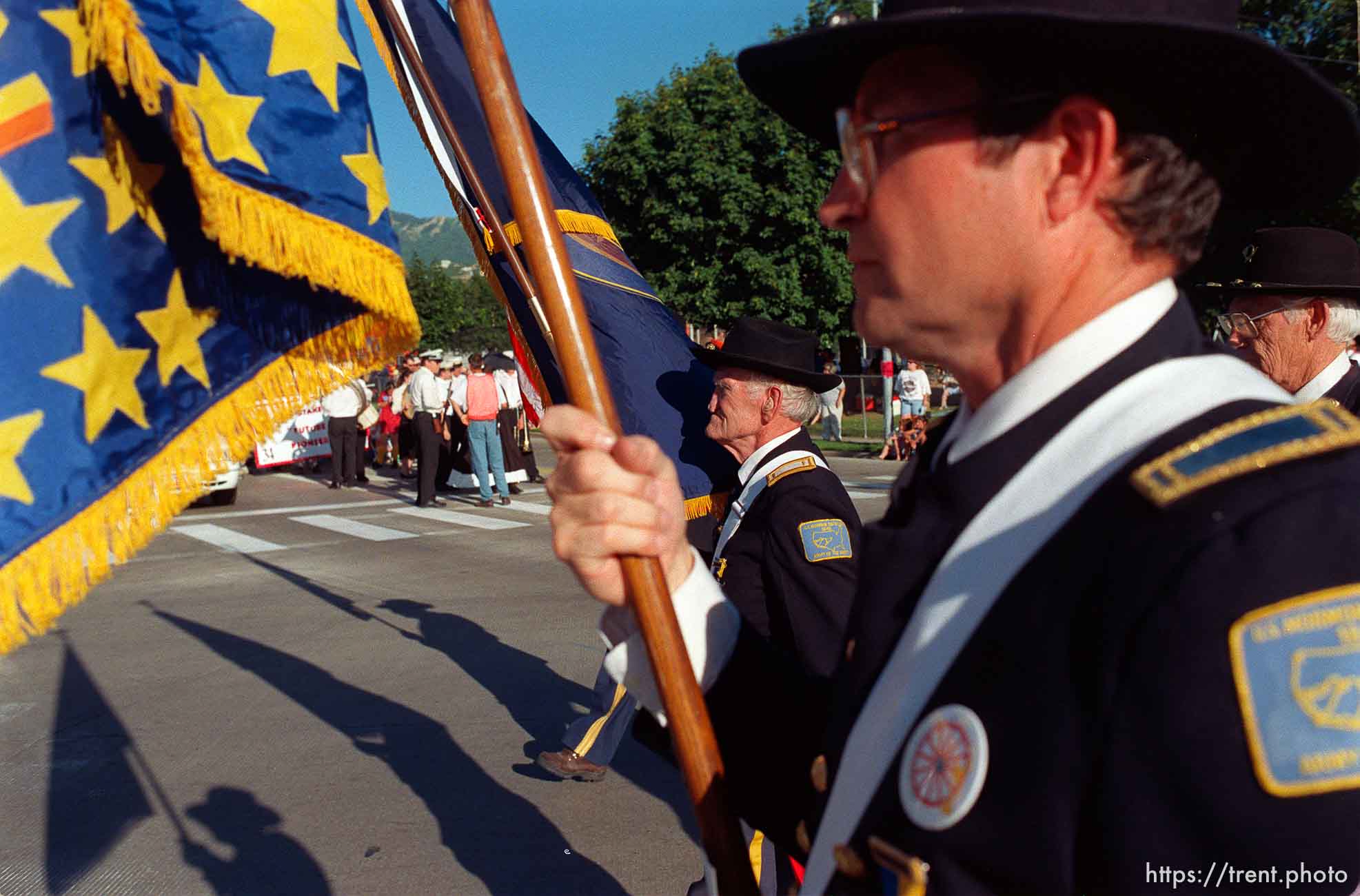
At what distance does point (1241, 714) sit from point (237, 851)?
4482mm

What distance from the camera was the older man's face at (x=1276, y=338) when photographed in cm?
382

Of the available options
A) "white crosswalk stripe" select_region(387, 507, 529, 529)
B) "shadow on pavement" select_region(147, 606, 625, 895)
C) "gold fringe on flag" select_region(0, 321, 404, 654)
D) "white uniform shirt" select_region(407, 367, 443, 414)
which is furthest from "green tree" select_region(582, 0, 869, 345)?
"gold fringe on flag" select_region(0, 321, 404, 654)

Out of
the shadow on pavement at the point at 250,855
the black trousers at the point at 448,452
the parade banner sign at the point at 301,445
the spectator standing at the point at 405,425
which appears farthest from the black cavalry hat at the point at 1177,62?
the parade banner sign at the point at 301,445

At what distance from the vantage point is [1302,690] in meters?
0.85

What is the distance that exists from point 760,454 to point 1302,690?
9.02 ft

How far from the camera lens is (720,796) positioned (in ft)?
4.37

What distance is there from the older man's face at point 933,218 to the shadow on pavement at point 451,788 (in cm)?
348

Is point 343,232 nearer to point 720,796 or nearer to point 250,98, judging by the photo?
point 250,98

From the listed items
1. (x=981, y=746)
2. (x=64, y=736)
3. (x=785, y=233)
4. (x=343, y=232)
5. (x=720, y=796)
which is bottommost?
(x=64, y=736)

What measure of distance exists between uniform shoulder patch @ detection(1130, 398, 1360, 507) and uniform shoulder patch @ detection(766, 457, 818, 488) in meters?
2.38

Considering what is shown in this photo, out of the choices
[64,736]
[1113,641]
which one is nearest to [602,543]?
[1113,641]

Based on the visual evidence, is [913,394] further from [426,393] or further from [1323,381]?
[1323,381]

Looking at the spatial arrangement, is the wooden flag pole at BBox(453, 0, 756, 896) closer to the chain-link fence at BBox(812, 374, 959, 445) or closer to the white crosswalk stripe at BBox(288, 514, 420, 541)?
the white crosswalk stripe at BBox(288, 514, 420, 541)

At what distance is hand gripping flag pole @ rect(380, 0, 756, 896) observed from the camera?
1209mm
